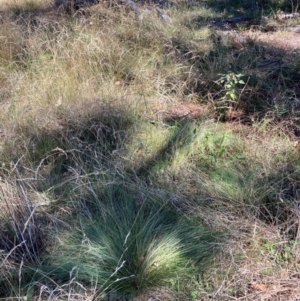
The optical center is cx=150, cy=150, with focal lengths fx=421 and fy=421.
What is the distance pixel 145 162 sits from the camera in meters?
3.21

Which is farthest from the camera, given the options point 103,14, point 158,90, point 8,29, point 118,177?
point 103,14

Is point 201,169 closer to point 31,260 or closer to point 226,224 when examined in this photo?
point 226,224

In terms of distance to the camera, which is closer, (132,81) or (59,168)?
(59,168)

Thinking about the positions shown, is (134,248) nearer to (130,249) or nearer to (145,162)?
(130,249)

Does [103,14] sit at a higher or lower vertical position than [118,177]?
higher

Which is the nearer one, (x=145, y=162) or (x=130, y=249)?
(x=130, y=249)

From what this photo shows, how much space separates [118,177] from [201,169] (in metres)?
0.65

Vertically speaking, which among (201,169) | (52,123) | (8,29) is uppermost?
(8,29)

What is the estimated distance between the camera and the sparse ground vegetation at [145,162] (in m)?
2.24

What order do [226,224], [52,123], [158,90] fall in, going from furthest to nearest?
1. [158,90]
2. [52,123]
3. [226,224]

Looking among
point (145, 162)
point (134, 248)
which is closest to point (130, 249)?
point (134, 248)

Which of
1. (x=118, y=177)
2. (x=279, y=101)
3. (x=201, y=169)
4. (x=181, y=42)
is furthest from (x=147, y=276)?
(x=181, y=42)

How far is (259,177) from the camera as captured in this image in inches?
115

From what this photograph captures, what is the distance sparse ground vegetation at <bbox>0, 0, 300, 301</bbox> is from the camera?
2238 millimetres
